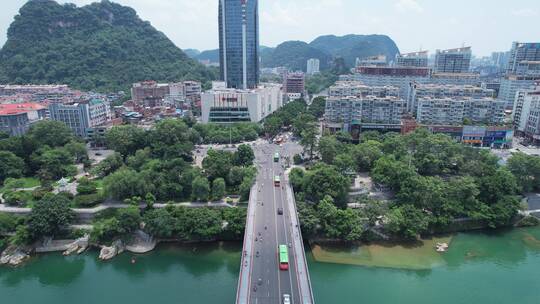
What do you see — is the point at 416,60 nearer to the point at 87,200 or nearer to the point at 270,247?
the point at 270,247

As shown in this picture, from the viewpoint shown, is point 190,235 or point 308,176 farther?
point 308,176

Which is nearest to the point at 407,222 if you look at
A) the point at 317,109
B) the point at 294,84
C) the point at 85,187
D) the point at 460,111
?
the point at 85,187

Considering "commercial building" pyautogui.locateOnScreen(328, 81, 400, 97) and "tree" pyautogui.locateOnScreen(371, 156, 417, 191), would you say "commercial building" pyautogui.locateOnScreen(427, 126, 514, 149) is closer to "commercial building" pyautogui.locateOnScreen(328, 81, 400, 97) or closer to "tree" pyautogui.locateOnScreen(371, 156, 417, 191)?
"commercial building" pyautogui.locateOnScreen(328, 81, 400, 97)

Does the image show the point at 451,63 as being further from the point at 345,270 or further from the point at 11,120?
the point at 11,120

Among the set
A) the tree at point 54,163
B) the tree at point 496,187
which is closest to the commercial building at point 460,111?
the tree at point 496,187

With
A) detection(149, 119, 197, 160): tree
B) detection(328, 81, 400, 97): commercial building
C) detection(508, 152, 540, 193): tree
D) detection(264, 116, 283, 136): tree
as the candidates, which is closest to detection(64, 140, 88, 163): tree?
detection(149, 119, 197, 160): tree

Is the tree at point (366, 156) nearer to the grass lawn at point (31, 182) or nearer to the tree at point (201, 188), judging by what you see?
the tree at point (201, 188)

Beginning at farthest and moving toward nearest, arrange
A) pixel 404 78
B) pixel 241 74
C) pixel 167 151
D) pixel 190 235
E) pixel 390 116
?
1. pixel 241 74
2. pixel 404 78
3. pixel 390 116
4. pixel 167 151
5. pixel 190 235

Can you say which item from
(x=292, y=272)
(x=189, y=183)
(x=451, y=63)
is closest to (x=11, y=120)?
(x=189, y=183)
